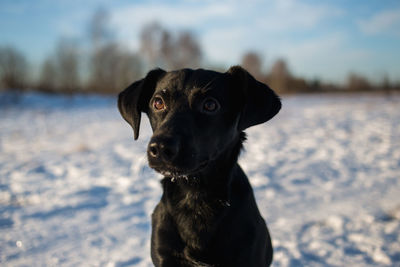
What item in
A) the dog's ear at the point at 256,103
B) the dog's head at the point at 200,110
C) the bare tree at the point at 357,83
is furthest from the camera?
the bare tree at the point at 357,83

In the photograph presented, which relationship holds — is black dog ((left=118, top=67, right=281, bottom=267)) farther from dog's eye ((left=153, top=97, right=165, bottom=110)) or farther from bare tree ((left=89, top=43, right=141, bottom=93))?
bare tree ((left=89, top=43, right=141, bottom=93))

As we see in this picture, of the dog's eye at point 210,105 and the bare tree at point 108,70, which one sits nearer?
the dog's eye at point 210,105

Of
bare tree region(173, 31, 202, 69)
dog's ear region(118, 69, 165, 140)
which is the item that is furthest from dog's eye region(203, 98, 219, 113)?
bare tree region(173, 31, 202, 69)

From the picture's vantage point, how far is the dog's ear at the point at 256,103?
6.78ft

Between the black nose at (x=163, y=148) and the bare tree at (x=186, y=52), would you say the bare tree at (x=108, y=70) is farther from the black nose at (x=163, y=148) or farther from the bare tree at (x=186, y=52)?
the black nose at (x=163, y=148)

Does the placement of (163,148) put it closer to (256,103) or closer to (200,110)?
(200,110)

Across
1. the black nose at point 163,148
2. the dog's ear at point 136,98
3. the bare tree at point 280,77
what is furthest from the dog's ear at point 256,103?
the bare tree at point 280,77

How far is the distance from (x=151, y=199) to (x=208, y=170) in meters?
2.42

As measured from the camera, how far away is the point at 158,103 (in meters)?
2.18

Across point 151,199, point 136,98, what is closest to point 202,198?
point 136,98

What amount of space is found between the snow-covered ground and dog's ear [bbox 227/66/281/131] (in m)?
1.69

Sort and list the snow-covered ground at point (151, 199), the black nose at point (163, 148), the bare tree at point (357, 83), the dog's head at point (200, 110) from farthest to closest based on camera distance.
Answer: the bare tree at point (357, 83) → the snow-covered ground at point (151, 199) → the dog's head at point (200, 110) → the black nose at point (163, 148)

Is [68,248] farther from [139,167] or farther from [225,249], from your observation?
[139,167]

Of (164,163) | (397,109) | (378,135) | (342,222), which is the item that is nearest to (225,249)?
(164,163)
